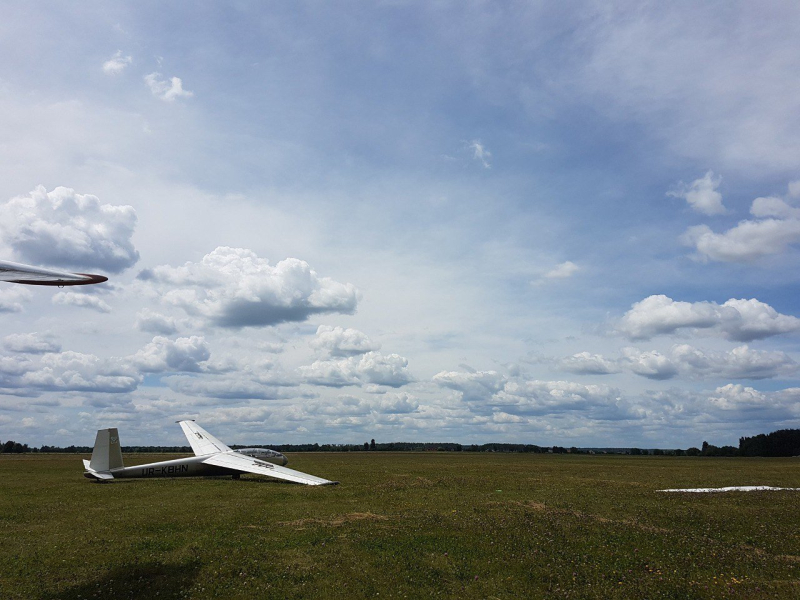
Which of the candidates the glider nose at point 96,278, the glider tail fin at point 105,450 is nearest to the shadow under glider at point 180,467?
the glider tail fin at point 105,450

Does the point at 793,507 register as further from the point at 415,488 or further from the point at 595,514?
the point at 415,488

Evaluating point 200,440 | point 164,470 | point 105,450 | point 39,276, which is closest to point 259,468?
point 164,470

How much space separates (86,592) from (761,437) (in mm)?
189109

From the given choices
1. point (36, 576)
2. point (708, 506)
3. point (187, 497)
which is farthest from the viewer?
point (187, 497)

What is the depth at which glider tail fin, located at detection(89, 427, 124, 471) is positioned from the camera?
116 feet

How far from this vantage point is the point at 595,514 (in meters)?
22.0

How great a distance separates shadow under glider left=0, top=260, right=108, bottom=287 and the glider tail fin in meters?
27.4

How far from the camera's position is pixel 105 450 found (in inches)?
1393

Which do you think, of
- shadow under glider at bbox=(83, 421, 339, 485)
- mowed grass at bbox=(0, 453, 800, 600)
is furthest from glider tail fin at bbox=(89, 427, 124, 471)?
mowed grass at bbox=(0, 453, 800, 600)

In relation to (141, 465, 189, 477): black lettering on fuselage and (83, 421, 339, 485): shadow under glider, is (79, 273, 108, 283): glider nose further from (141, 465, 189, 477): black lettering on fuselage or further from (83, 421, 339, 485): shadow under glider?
(141, 465, 189, 477): black lettering on fuselage

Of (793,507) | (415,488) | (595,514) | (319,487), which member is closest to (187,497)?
(319,487)

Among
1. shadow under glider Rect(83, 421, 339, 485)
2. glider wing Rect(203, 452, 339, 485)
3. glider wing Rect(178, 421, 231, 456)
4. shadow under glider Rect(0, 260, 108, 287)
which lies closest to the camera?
shadow under glider Rect(0, 260, 108, 287)

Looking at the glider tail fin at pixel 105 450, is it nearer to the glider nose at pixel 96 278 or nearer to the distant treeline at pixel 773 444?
the glider nose at pixel 96 278

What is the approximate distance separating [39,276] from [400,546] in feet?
45.1
